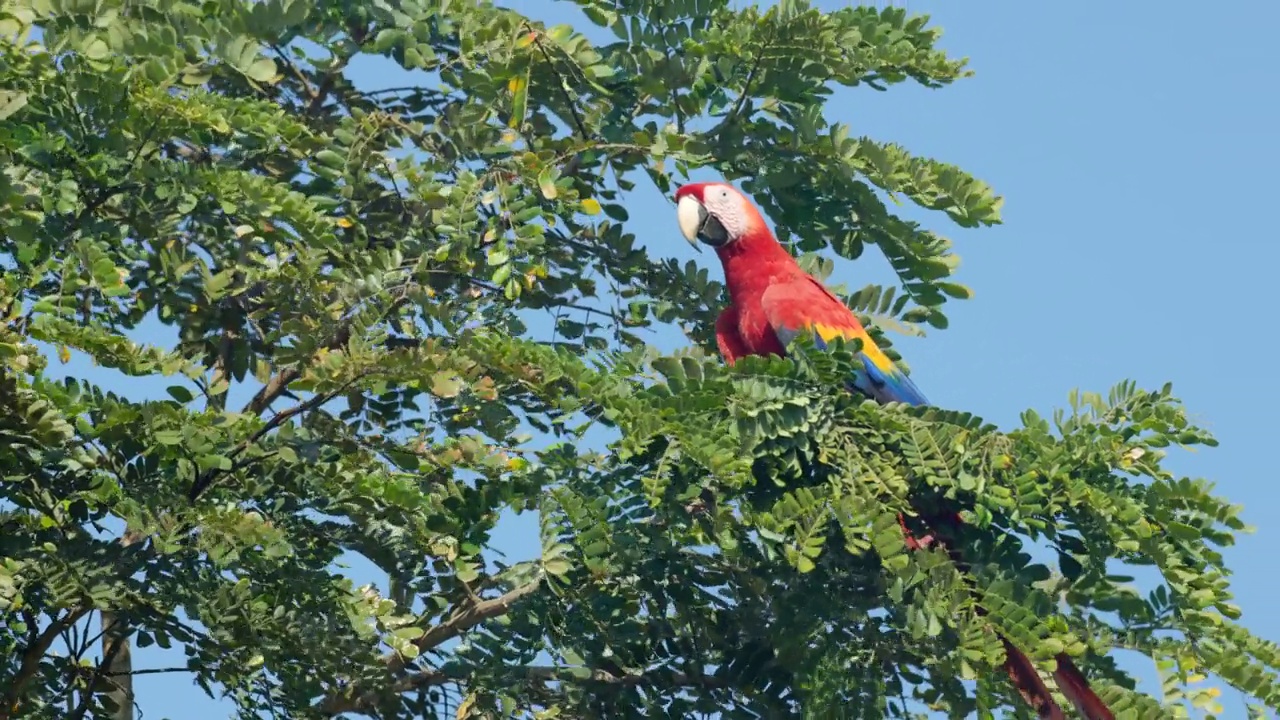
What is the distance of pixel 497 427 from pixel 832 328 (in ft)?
3.36

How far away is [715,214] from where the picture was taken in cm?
520

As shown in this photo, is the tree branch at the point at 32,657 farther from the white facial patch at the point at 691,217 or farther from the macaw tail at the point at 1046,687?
the white facial patch at the point at 691,217

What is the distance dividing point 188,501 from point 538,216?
1143 millimetres

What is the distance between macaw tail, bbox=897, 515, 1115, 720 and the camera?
10.8 ft

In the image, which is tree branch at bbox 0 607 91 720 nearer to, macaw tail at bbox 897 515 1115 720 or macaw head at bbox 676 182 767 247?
macaw tail at bbox 897 515 1115 720

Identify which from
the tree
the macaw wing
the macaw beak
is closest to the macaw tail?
the tree

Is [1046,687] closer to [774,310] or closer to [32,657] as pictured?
[774,310]

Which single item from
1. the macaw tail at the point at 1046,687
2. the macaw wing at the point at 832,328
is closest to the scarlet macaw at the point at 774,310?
the macaw wing at the point at 832,328

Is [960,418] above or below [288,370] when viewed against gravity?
below

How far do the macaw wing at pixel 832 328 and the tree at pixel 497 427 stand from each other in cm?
12

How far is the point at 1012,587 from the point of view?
3.19 metres

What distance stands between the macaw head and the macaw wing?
46 centimetres

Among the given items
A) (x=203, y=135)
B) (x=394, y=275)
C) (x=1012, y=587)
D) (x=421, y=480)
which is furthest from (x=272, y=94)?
(x=1012, y=587)

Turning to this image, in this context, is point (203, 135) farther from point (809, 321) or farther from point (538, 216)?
point (809, 321)
